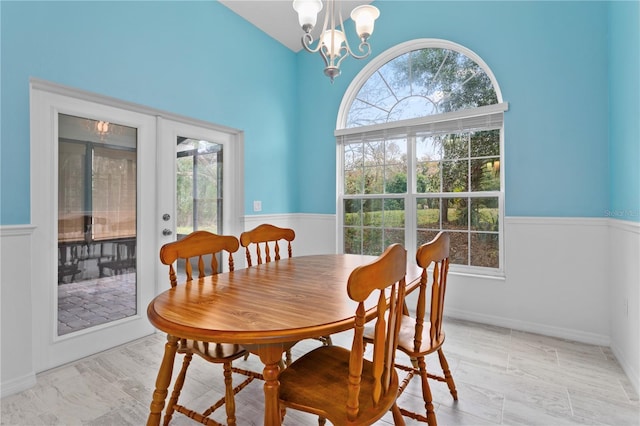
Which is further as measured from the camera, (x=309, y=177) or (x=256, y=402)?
(x=309, y=177)

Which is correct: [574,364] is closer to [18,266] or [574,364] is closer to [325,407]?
[325,407]

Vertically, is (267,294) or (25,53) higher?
(25,53)

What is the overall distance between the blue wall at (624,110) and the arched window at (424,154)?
2.53ft

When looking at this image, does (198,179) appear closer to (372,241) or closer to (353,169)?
(353,169)

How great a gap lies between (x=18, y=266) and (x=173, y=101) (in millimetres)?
1682

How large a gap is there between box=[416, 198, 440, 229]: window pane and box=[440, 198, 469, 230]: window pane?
60 millimetres

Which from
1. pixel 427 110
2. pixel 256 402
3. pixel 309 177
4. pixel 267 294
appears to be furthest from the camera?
pixel 309 177

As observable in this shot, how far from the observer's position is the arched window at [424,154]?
3.07 metres

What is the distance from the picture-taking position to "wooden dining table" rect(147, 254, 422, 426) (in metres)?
1.06

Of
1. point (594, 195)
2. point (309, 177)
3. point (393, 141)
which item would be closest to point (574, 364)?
point (594, 195)

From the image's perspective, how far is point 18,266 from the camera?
1.98m

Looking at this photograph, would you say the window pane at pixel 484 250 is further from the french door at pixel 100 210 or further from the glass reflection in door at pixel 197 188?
the french door at pixel 100 210

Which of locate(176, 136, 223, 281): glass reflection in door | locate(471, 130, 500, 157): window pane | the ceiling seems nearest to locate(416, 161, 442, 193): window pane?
locate(471, 130, 500, 157): window pane

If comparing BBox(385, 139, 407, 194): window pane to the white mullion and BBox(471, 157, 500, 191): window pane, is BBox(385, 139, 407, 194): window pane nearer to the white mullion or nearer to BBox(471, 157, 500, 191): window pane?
the white mullion
